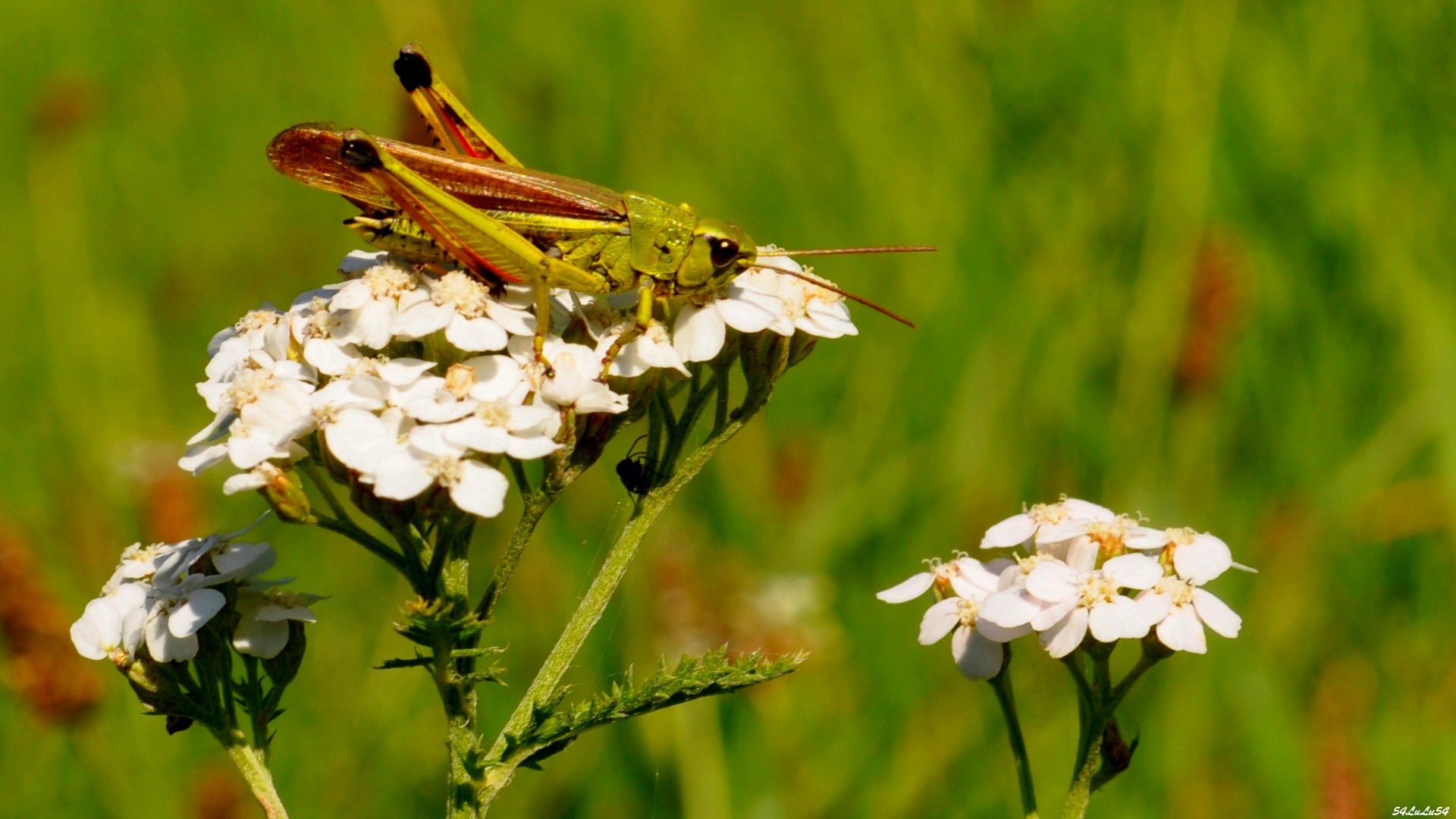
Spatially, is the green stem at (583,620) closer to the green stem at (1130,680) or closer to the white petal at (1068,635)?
the white petal at (1068,635)

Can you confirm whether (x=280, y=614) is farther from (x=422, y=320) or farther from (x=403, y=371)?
(x=422, y=320)

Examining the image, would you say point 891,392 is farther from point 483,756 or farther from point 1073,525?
point 483,756

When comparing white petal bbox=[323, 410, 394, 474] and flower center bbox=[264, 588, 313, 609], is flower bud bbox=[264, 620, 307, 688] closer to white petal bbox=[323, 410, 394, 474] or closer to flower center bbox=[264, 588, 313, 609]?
flower center bbox=[264, 588, 313, 609]

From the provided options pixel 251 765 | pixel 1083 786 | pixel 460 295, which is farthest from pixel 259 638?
pixel 1083 786

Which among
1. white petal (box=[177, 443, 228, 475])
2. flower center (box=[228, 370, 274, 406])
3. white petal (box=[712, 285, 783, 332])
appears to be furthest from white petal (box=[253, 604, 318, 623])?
white petal (box=[712, 285, 783, 332])

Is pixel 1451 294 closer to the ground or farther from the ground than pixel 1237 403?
farther from the ground

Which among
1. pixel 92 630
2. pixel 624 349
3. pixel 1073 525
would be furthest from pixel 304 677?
pixel 1073 525

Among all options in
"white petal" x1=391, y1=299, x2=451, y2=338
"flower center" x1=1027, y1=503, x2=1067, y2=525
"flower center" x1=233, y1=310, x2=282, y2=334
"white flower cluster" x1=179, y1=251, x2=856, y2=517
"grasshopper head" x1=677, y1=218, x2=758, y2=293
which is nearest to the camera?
"white flower cluster" x1=179, y1=251, x2=856, y2=517
